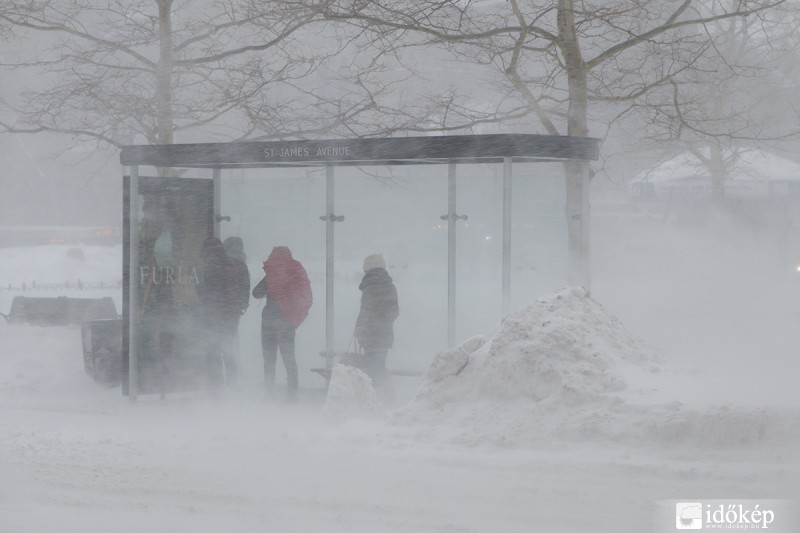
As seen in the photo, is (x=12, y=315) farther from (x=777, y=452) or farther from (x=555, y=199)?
(x=777, y=452)

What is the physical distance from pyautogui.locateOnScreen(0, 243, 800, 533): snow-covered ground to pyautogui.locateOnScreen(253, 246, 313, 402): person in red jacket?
62cm

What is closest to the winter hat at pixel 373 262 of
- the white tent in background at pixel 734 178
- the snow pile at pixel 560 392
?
the snow pile at pixel 560 392

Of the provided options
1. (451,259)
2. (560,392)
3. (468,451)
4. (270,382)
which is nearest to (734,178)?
(451,259)

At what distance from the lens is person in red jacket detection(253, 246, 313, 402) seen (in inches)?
379

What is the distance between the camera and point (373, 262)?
9.51 metres

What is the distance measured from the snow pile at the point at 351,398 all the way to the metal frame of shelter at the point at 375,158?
1507 millimetres

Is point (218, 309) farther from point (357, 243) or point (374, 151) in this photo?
point (374, 151)

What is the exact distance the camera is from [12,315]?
14.8 metres

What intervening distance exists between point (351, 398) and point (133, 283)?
2.93 metres

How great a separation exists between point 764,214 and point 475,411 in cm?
2288

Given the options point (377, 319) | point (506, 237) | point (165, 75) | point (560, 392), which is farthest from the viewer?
point (165, 75)

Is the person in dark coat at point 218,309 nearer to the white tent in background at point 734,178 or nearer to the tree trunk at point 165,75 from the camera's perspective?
the tree trunk at point 165,75

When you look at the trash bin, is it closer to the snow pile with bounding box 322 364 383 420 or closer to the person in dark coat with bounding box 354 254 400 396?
the person in dark coat with bounding box 354 254 400 396

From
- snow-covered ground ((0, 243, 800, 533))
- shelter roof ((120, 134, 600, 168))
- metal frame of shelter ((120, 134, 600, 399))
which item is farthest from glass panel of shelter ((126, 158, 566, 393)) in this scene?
snow-covered ground ((0, 243, 800, 533))
